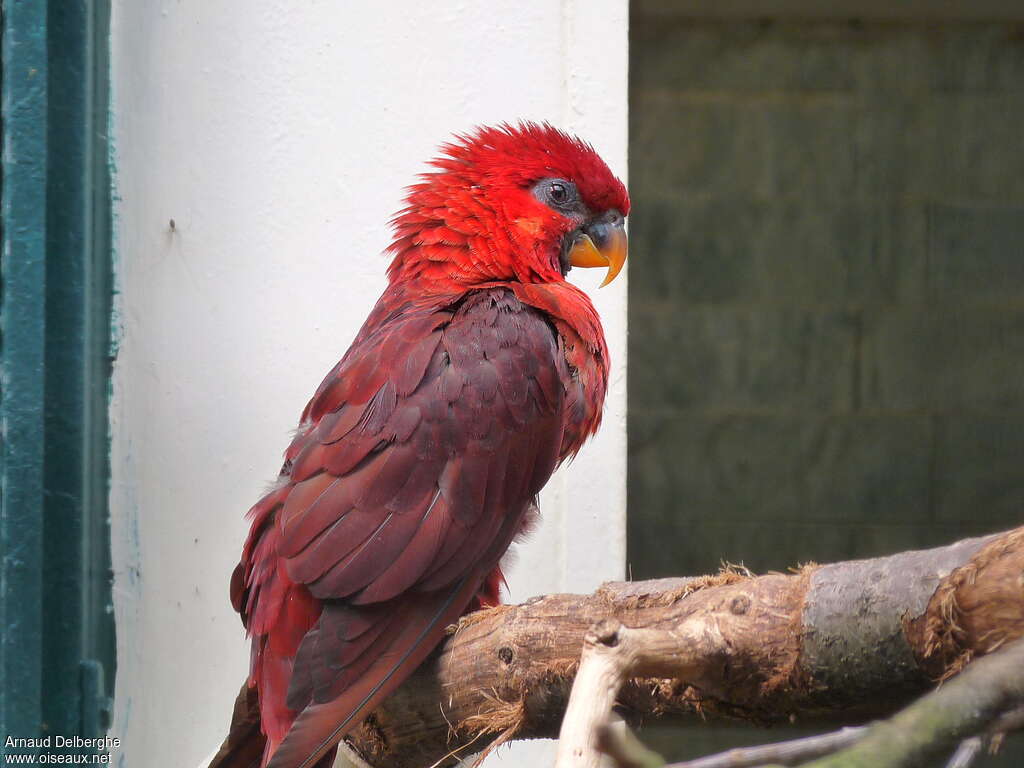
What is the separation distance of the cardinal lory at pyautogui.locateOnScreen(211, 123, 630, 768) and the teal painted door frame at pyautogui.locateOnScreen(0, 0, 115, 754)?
1.46 ft

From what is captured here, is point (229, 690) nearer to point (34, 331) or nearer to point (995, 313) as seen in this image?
point (34, 331)

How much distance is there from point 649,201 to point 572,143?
5.54ft

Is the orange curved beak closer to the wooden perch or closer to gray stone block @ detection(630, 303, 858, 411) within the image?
the wooden perch

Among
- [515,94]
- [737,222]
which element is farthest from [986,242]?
[515,94]

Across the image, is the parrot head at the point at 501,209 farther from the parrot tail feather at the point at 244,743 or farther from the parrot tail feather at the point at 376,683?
the parrot tail feather at the point at 244,743

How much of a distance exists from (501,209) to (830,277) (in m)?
2.01

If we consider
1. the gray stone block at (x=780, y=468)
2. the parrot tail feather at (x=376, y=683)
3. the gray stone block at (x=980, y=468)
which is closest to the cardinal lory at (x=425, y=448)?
the parrot tail feather at (x=376, y=683)

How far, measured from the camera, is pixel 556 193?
1686mm

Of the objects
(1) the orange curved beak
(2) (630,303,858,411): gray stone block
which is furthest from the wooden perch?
(2) (630,303,858,411): gray stone block

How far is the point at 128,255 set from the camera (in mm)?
1856

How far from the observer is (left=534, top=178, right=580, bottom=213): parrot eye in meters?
1.68

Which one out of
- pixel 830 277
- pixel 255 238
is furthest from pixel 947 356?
pixel 255 238

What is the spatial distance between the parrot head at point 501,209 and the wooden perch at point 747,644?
23.6 inches

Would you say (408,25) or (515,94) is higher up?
(408,25)
